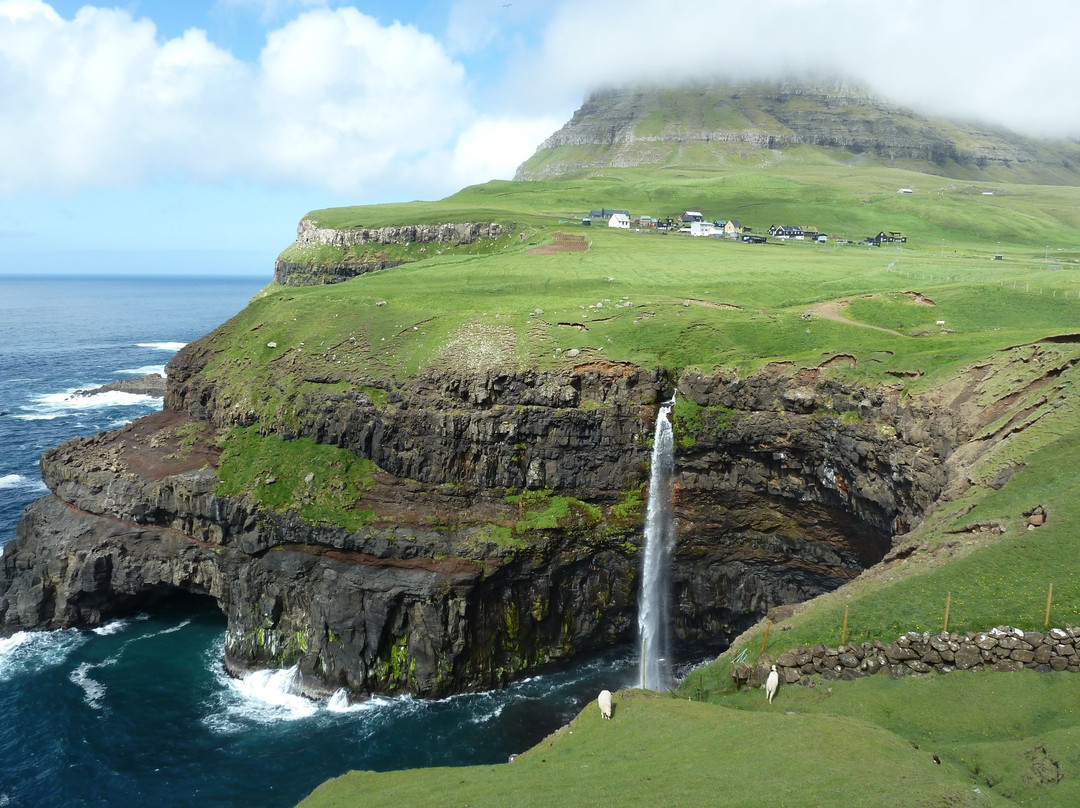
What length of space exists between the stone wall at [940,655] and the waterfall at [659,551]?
85.1ft

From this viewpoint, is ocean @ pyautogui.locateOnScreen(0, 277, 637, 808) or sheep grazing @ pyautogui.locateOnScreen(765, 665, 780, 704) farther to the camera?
ocean @ pyautogui.locateOnScreen(0, 277, 637, 808)

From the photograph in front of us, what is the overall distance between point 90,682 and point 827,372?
184ft

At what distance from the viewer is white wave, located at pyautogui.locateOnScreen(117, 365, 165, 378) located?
457 feet

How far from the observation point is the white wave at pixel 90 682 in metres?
49.3

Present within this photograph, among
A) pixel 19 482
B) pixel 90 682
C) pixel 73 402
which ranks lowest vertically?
pixel 90 682

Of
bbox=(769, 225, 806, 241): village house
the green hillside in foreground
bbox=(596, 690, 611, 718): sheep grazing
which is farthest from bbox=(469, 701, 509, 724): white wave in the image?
bbox=(769, 225, 806, 241): village house

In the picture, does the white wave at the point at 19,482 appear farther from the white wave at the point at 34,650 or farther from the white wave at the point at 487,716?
the white wave at the point at 487,716

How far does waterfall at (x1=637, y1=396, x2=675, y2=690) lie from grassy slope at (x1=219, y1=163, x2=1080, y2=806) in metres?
7.15

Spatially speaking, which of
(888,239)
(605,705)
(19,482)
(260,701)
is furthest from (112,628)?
(888,239)

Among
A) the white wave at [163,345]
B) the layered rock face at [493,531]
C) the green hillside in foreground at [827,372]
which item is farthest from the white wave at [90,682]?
the white wave at [163,345]

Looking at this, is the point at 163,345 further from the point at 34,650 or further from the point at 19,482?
the point at 34,650

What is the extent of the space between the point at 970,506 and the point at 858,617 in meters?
11.0

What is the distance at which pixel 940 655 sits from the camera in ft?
92.4

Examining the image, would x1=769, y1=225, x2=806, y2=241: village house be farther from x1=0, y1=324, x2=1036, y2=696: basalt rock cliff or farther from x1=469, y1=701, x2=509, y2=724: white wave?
x1=469, y1=701, x2=509, y2=724: white wave
